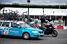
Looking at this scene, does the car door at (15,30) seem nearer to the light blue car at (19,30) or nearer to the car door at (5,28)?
the light blue car at (19,30)

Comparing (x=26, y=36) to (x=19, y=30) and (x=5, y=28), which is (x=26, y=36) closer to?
(x=19, y=30)

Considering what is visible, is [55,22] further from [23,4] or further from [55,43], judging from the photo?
[55,43]

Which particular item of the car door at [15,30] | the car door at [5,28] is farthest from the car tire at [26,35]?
the car door at [5,28]

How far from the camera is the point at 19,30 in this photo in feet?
63.3

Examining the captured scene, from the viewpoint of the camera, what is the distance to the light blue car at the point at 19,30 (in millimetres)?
19047

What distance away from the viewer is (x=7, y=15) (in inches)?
1184

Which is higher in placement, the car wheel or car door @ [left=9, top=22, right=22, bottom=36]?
car door @ [left=9, top=22, right=22, bottom=36]

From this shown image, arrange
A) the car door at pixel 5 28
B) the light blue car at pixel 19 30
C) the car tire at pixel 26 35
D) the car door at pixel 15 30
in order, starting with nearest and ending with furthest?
1. the light blue car at pixel 19 30
2. the car tire at pixel 26 35
3. the car door at pixel 15 30
4. the car door at pixel 5 28

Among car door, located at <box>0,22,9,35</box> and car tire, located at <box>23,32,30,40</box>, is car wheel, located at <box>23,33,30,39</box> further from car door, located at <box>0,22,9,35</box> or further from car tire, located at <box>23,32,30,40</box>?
car door, located at <box>0,22,9,35</box>

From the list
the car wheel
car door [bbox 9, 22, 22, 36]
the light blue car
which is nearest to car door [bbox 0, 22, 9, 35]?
the light blue car

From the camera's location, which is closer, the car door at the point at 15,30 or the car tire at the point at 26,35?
the car tire at the point at 26,35

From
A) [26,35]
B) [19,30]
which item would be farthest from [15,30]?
[26,35]

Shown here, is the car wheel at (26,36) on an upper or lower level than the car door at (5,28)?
lower

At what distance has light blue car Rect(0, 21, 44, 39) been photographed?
19.0m
